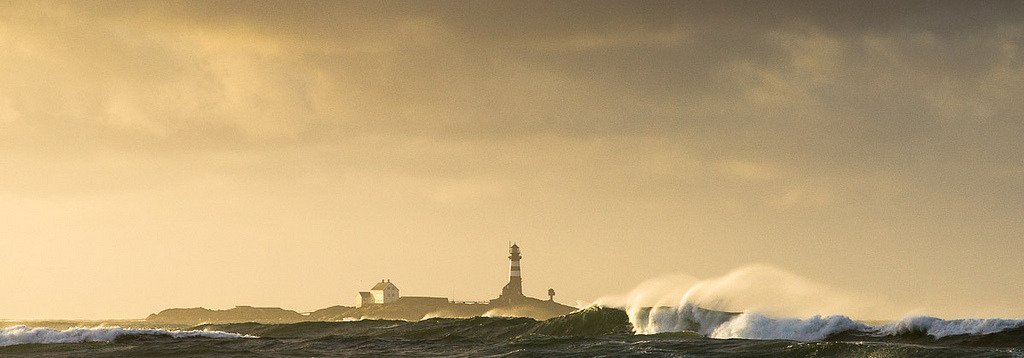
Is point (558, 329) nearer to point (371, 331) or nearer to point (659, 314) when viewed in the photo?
point (659, 314)

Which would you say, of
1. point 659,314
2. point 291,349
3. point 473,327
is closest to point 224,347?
point 291,349

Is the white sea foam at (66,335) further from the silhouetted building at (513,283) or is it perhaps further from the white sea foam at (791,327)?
the silhouetted building at (513,283)

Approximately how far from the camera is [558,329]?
1818 inches

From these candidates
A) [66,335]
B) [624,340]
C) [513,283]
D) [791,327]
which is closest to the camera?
[624,340]

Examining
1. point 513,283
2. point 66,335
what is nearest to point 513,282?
point 513,283

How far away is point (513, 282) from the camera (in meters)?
178

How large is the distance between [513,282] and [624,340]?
143633mm

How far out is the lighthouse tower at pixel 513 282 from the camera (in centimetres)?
17575

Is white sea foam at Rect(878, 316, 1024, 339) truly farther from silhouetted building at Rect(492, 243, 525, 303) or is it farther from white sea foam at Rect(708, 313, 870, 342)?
silhouetted building at Rect(492, 243, 525, 303)

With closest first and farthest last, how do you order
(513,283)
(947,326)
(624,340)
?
(947,326)
(624,340)
(513,283)

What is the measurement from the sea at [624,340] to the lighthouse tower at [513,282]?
5060 inches

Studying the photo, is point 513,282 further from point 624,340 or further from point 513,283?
point 624,340

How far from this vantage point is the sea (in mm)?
29812

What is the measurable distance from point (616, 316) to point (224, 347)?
1841 centimetres
